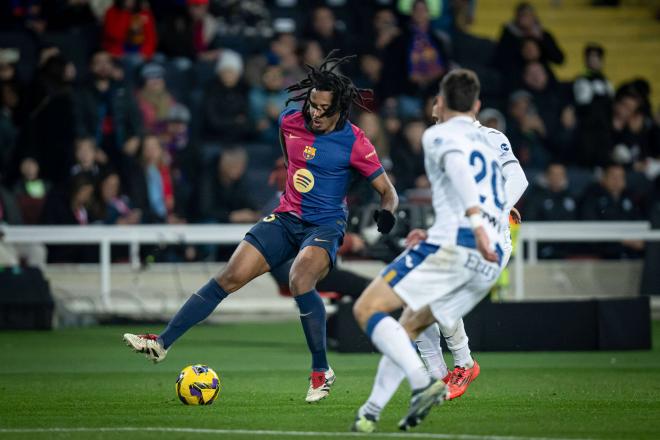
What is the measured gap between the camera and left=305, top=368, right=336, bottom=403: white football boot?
9.48 m

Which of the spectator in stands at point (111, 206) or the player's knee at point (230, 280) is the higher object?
the player's knee at point (230, 280)

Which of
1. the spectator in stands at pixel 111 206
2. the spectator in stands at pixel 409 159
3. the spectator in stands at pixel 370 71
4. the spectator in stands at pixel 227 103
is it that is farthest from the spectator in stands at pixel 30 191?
the spectator in stands at pixel 370 71

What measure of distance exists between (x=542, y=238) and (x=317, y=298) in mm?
7618

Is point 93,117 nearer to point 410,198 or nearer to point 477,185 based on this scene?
point 410,198

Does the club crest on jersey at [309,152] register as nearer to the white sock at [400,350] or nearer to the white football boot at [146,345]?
the white football boot at [146,345]

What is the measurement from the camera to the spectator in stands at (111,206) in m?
17.1

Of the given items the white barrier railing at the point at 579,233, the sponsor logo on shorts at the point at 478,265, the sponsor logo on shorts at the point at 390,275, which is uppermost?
the sponsor logo on shorts at the point at 478,265

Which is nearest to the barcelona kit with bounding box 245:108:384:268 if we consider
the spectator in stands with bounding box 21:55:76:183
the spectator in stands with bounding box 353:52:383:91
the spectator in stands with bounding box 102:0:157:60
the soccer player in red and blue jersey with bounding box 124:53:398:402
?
the soccer player in red and blue jersey with bounding box 124:53:398:402

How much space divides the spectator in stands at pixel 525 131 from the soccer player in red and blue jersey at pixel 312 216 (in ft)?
31.8

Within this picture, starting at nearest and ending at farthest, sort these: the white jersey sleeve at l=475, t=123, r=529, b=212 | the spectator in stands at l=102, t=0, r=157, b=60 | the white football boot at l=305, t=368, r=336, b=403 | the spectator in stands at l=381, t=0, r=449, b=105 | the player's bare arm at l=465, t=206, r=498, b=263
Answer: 1. the player's bare arm at l=465, t=206, r=498, b=263
2. the white jersey sleeve at l=475, t=123, r=529, b=212
3. the white football boot at l=305, t=368, r=336, b=403
4. the spectator in stands at l=102, t=0, r=157, b=60
5. the spectator in stands at l=381, t=0, r=449, b=105

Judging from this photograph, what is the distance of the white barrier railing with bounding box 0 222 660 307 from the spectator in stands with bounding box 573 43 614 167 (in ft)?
9.61

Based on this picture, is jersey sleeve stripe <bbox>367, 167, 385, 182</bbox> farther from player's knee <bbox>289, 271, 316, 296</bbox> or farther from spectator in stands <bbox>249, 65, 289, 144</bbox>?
spectator in stands <bbox>249, 65, 289, 144</bbox>

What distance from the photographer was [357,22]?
69.4 ft

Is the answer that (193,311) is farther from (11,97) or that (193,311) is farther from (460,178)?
(11,97)
